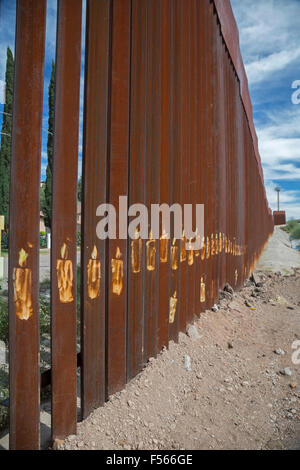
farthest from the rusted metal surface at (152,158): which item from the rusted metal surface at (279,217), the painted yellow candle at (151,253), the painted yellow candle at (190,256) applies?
the rusted metal surface at (279,217)

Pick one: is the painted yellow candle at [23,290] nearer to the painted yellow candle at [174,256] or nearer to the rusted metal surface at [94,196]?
the rusted metal surface at [94,196]

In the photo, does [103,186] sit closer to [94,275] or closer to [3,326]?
[94,275]

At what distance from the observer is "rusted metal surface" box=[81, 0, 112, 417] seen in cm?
200

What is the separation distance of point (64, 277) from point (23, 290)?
0.25m

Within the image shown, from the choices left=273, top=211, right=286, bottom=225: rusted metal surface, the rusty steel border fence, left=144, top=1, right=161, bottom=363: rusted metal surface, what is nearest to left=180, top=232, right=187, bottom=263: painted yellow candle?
the rusty steel border fence

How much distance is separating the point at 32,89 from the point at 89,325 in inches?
54.0

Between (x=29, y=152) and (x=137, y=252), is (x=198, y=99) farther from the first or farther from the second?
(x=29, y=152)

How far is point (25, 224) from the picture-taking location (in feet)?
5.43

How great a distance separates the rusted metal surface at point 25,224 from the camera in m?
1.64

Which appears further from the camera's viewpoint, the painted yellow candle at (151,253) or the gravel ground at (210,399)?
the painted yellow candle at (151,253)

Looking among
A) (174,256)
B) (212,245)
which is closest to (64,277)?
(174,256)

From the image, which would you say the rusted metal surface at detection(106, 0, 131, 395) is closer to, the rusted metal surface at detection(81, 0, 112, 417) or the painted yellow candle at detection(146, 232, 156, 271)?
the rusted metal surface at detection(81, 0, 112, 417)

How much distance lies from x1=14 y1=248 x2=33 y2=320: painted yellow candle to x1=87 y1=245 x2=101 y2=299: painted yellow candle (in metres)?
0.43

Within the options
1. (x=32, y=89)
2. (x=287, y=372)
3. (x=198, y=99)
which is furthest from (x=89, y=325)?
(x=198, y=99)
